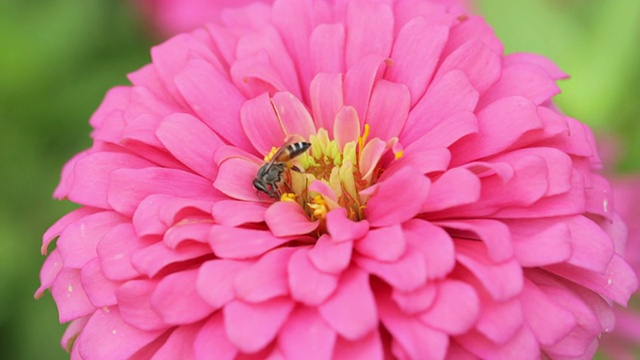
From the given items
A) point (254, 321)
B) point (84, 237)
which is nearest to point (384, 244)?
point (254, 321)

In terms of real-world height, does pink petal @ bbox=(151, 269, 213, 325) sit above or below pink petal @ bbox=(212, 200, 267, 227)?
below

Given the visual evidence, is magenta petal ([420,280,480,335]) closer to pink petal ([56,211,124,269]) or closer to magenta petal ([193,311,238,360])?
magenta petal ([193,311,238,360])

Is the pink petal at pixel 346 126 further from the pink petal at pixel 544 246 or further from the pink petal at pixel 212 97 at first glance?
the pink petal at pixel 544 246

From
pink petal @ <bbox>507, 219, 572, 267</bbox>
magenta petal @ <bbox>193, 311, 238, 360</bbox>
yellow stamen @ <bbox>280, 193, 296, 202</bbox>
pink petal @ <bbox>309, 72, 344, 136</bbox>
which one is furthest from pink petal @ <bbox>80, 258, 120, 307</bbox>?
pink petal @ <bbox>507, 219, 572, 267</bbox>

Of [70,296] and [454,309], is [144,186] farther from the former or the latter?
[454,309]

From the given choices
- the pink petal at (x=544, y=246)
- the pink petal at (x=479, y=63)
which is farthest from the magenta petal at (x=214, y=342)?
the pink petal at (x=479, y=63)
